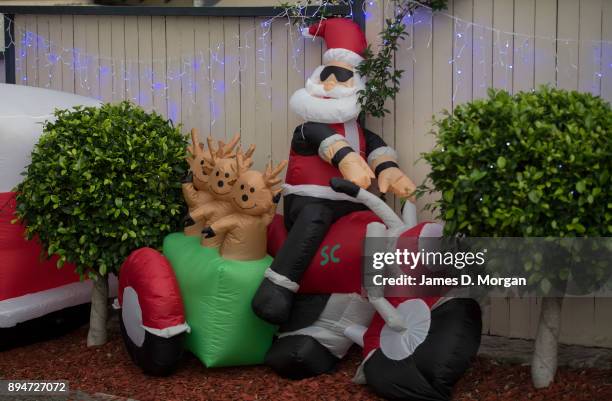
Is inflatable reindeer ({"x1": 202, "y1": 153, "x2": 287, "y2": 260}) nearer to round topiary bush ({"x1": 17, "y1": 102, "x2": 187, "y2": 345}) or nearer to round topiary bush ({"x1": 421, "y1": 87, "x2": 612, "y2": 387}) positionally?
round topiary bush ({"x1": 17, "y1": 102, "x2": 187, "y2": 345})

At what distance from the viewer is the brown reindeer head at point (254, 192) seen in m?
5.14

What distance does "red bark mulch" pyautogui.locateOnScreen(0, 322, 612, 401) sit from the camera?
4637mm

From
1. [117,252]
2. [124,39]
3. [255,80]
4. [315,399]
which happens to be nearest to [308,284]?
[315,399]

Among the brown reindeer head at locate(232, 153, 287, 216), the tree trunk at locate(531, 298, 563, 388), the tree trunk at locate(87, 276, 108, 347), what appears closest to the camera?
the tree trunk at locate(531, 298, 563, 388)

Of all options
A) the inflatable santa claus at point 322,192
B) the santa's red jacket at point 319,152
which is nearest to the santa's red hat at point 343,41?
the inflatable santa claus at point 322,192

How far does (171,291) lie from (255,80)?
183cm

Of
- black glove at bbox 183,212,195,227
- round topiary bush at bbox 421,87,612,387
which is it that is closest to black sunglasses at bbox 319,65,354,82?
round topiary bush at bbox 421,87,612,387

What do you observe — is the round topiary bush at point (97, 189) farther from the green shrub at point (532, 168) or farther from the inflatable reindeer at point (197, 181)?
the green shrub at point (532, 168)

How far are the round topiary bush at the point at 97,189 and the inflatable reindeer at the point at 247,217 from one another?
0.59m

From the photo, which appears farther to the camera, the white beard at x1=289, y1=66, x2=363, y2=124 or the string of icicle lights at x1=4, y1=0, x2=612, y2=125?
the white beard at x1=289, y1=66, x2=363, y2=124

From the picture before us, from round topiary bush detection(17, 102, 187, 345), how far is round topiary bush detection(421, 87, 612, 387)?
203cm

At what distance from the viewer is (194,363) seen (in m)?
5.45

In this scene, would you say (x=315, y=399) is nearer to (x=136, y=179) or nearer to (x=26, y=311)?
(x=136, y=179)

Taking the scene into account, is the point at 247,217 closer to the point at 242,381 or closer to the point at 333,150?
the point at 333,150
